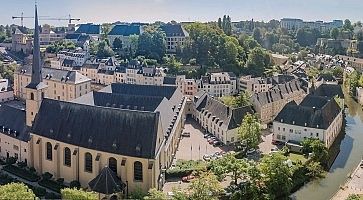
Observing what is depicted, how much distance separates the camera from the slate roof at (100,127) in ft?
136

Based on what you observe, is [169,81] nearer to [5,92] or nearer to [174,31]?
[5,92]

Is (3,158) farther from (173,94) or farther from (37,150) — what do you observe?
(173,94)

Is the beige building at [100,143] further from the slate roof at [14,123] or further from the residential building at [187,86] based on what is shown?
the residential building at [187,86]

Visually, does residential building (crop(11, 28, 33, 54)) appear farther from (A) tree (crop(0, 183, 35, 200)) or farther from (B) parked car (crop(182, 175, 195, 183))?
(A) tree (crop(0, 183, 35, 200))

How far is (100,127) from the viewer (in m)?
43.5

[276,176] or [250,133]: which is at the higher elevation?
[250,133]

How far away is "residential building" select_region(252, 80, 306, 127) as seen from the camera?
227 ft

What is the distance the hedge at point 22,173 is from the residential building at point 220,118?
933 inches

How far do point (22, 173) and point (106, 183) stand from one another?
11.9 metres

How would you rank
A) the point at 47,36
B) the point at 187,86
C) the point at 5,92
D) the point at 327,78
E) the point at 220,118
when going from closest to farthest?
1. the point at 220,118
2. the point at 5,92
3. the point at 187,86
4. the point at 327,78
5. the point at 47,36

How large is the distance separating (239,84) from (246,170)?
50.9 m

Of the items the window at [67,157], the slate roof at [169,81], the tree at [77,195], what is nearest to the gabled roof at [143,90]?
the slate roof at [169,81]

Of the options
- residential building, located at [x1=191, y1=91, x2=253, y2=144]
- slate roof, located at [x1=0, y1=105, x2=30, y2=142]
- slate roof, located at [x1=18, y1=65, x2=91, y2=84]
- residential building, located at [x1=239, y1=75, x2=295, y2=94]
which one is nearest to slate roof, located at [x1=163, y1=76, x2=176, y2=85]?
residential building, located at [x1=239, y1=75, x2=295, y2=94]

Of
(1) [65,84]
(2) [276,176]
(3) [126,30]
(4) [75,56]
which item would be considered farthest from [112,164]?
(3) [126,30]
